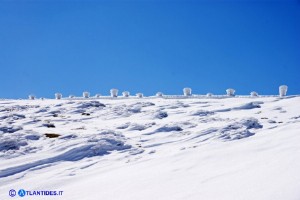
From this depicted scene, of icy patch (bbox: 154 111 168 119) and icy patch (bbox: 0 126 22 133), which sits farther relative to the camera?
icy patch (bbox: 154 111 168 119)

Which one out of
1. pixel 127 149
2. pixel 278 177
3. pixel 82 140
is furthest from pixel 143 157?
pixel 278 177

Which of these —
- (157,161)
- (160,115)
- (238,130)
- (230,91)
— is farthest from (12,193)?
(230,91)

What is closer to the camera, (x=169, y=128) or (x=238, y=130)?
(x=238, y=130)

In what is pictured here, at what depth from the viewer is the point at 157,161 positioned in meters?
5.84

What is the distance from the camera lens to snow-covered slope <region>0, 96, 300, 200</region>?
3.72 m

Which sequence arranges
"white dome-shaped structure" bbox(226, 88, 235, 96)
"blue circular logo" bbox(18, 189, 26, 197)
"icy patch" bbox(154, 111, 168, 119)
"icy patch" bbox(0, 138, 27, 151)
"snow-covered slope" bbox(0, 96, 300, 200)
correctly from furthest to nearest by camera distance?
"white dome-shaped structure" bbox(226, 88, 235, 96) → "icy patch" bbox(154, 111, 168, 119) → "icy patch" bbox(0, 138, 27, 151) → "blue circular logo" bbox(18, 189, 26, 197) → "snow-covered slope" bbox(0, 96, 300, 200)

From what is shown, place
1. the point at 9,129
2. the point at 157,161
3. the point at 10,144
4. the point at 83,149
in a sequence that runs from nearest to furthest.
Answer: the point at 157,161 < the point at 83,149 < the point at 10,144 < the point at 9,129

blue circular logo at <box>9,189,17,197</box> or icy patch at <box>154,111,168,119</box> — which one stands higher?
icy patch at <box>154,111,168,119</box>

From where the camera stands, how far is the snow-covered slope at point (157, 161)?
372cm

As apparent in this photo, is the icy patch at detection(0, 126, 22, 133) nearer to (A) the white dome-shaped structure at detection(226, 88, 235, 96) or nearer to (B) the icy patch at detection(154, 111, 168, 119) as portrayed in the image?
(B) the icy patch at detection(154, 111, 168, 119)

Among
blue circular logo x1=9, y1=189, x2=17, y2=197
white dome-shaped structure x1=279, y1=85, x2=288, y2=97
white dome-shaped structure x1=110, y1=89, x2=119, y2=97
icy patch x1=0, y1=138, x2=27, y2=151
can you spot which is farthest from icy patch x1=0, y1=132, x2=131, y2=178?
white dome-shaped structure x1=110, y1=89, x2=119, y2=97

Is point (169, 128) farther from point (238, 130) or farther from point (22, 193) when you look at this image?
point (22, 193)

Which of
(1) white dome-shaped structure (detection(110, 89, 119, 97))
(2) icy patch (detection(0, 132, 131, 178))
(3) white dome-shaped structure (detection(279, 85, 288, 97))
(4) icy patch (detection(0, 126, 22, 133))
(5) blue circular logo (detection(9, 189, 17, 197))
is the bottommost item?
(5) blue circular logo (detection(9, 189, 17, 197))

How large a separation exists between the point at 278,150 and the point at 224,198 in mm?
2157
